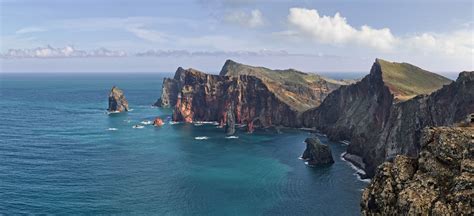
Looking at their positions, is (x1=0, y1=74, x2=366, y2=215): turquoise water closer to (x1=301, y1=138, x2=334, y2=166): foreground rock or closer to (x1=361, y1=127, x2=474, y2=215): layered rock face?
(x1=301, y1=138, x2=334, y2=166): foreground rock

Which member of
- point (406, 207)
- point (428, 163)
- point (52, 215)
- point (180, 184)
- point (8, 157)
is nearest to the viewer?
point (406, 207)

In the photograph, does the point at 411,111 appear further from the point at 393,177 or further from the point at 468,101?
the point at 393,177

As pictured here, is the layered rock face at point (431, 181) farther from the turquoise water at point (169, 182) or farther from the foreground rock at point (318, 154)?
the foreground rock at point (318, 154)

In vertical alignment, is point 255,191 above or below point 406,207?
below

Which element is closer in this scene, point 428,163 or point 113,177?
point 428,163

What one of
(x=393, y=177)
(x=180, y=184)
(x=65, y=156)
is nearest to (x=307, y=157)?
(x=180, y=184)

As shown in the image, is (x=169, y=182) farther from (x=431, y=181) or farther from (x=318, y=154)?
(x=431, y=181)

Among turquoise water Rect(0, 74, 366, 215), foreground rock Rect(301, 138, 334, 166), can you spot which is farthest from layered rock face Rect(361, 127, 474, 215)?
foreground rock Rect(301, 138, 334, 166)

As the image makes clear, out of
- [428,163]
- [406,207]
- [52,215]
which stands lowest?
[52,215]
